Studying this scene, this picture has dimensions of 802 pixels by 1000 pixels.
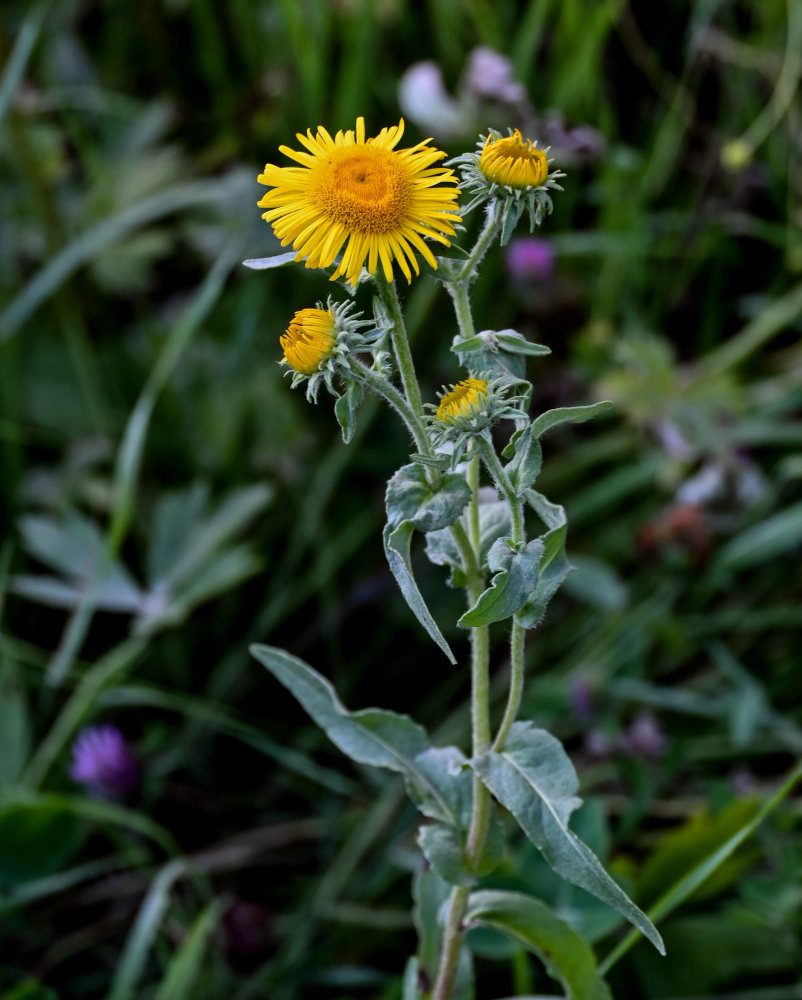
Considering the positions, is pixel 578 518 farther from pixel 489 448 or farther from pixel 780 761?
pixel 489 448

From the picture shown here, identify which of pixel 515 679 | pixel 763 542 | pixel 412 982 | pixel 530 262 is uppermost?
pixel 530 262

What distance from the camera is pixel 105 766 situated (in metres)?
1.40

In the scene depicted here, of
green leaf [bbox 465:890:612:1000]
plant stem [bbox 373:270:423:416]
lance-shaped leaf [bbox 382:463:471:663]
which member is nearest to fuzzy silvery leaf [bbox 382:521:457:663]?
lance-shaped leaf [bbox 382:463:471:663]

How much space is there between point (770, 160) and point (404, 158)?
1.60 metres

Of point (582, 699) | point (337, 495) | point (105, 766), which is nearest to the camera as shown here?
point (105, 766)

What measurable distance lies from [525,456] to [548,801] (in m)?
0.29

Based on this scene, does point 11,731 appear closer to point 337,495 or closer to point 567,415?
point 337,495

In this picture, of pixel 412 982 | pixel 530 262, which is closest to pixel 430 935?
pixel 412 982

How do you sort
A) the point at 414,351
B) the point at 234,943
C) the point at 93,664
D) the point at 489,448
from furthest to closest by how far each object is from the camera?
the point at 414,351
the point at 93,664
the point at 234,943
the point at 489,448

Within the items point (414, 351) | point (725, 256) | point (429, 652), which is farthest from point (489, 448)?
point (725, 256)

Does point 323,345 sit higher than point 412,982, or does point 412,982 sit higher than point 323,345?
point 323,345

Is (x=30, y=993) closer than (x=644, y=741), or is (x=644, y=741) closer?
(x=30, y=993)

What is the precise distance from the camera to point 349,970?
1341mm

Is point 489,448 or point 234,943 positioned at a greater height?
point 489,448
